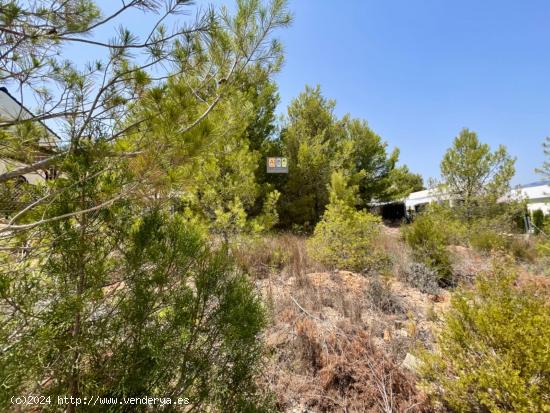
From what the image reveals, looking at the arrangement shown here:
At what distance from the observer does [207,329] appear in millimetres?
1230

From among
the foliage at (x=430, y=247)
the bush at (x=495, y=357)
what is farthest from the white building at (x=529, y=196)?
the bush at (x=495, y=357)

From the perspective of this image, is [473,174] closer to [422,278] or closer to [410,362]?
[422,278]

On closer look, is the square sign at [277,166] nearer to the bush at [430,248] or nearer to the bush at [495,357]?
the bush at [430,248]

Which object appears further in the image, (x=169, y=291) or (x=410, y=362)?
(x=410, y=362)

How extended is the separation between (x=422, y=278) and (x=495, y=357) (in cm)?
246

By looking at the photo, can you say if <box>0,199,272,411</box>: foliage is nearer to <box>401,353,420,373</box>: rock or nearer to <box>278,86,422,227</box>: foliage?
<box>401,353,420,373</box>: rock

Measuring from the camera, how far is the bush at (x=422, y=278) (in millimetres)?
3416

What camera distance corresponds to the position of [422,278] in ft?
11.8

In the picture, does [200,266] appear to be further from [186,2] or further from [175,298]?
[186,2]

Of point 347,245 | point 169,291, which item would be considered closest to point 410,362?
point 169,291

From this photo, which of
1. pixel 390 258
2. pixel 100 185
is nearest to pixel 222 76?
pixel 100 185

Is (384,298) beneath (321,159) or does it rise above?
beneath

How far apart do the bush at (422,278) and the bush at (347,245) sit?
441 millimetres

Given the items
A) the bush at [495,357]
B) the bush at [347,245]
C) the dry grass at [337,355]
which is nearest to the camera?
the bush at [495,357]
